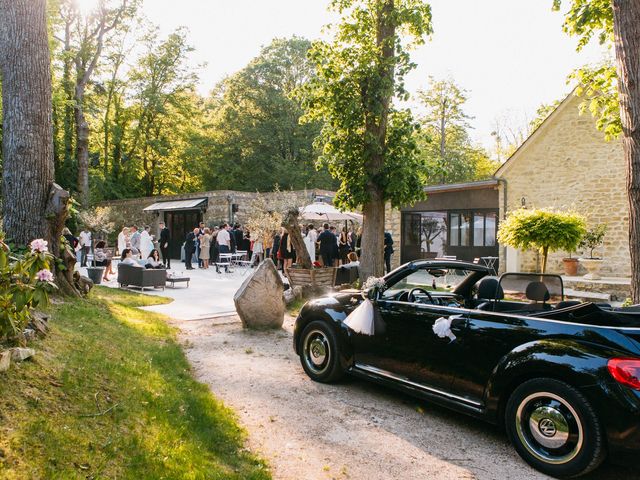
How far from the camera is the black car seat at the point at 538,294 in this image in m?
4.04

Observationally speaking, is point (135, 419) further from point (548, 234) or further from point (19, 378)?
point (548, 234)

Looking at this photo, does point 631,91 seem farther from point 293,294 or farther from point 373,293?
point 293,294

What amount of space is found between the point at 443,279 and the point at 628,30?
13.6 feet

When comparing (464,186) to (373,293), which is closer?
(373,293)

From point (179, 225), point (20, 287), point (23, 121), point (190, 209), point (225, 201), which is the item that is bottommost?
point (20, 287)

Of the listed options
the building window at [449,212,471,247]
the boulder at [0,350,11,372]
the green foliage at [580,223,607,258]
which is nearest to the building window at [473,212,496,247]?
the building window at [449,212,471,247]

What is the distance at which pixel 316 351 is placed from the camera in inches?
213

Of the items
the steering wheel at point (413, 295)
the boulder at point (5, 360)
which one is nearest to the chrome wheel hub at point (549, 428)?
the steering wheel at point (413, 295)

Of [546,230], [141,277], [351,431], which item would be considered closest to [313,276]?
[141,277]

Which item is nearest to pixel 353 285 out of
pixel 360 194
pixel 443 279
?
pixel 360 194

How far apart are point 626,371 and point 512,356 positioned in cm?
74

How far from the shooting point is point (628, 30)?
6.02 meters

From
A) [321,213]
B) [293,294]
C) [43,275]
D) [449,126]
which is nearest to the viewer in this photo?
[43,275]

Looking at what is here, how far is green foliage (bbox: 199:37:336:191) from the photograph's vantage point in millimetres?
35750
